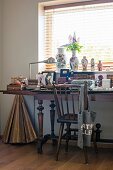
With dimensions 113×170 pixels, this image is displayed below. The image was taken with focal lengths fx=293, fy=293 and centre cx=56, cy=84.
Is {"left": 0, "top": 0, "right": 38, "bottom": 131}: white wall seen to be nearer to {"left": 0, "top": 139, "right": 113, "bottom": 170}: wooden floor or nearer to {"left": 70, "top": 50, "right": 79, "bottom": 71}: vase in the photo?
{"left": 70, "top": 50, "right": 79, "bottom": 71}: vase

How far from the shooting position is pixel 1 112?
4.60 meters

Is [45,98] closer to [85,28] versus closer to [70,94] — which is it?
[70,94]

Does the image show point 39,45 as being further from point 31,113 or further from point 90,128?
point 90,128

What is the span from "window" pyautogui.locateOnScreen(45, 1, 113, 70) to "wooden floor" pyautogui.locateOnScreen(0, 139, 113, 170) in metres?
1.29

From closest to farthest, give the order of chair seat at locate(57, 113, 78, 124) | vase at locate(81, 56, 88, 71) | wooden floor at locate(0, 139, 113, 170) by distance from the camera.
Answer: wooden floor at locate(0, 139, 113, 170) < chair seat at locate(57, 113, 78, 124) < vase at locate(81, 56, 88, 71)

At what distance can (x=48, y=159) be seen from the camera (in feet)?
11.1

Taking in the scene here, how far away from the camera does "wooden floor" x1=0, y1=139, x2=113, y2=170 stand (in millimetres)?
3107

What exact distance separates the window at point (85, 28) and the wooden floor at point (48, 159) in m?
1.29

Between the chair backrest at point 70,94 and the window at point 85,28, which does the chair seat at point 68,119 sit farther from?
the window at point 85,28

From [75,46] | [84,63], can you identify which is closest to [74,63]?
[84,63]

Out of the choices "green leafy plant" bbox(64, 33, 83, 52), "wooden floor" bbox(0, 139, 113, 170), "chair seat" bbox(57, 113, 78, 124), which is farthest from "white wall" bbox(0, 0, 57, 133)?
"chair seat" bbox(57, 113, 78, 124)

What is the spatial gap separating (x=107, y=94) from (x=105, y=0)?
150 cm

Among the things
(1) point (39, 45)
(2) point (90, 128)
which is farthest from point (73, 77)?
(2) point (90, 128)

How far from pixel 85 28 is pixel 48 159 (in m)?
1.99
